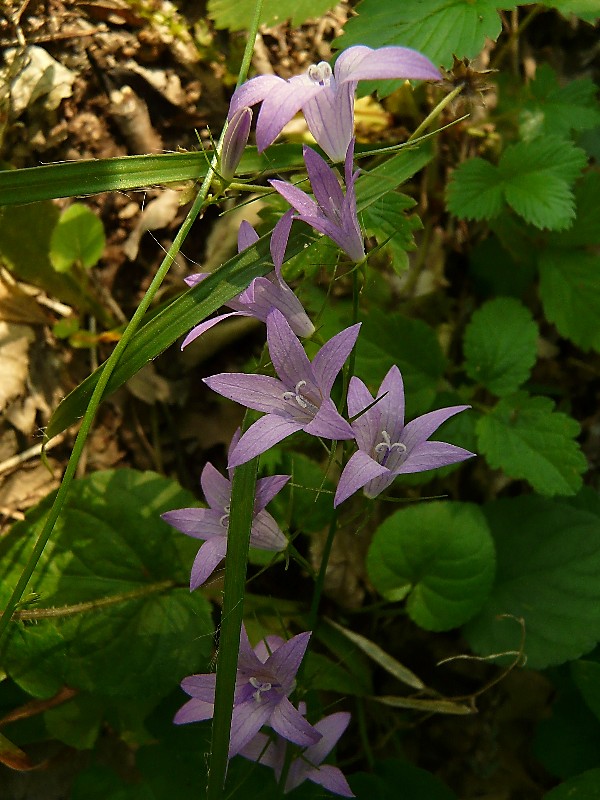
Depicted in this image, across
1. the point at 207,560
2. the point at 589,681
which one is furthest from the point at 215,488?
the point at 589,681

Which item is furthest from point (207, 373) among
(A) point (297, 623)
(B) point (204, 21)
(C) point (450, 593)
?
(B) point (204, 21)

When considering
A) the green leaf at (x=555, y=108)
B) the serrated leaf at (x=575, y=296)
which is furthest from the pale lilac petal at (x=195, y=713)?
the green leaf at (x=555, y=108)

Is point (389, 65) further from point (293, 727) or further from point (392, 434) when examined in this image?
point (293, 727)

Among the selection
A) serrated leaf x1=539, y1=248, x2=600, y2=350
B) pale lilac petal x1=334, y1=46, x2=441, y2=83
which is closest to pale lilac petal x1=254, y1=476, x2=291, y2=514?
pale lilac petal x1=334, y1=46, x2=441, y2=83

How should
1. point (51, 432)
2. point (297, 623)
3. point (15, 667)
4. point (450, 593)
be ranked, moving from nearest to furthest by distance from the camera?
point (51, 432), point (15, 667), point (450, 593), point (297, 623)

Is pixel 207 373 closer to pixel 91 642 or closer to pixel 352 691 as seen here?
pixel 91 642

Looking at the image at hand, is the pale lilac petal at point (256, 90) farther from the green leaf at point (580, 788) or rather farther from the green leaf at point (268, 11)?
the green leaf at point (580, 788)
